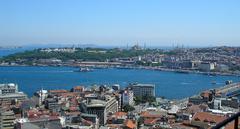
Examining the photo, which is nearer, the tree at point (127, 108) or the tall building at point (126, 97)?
the tree at point (127, 108)

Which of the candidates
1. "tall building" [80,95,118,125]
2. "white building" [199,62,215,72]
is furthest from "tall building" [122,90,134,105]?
"white building" [199,62,215,72]

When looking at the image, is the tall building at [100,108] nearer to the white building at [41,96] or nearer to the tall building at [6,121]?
the white building at [41,96]

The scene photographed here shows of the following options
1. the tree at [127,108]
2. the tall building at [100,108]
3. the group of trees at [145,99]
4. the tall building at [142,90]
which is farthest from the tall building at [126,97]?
the tall building at [142,90]

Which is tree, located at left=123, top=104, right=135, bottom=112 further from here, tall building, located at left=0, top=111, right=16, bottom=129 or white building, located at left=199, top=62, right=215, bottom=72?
white building, located at left=199, top=62, right=215, bottom=72

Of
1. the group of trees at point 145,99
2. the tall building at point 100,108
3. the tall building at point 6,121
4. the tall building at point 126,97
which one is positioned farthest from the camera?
the group of trees at point 145,99

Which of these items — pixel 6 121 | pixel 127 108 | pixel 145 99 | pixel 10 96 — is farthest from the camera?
pixel 145 99

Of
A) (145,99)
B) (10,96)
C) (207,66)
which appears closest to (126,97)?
(145,99)

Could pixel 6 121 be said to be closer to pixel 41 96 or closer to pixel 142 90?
pixel 41 96

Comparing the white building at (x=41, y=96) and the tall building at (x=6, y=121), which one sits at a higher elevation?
the tall building at (x=6, y=121)

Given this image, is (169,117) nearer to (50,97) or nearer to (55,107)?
Answer: (55,107)

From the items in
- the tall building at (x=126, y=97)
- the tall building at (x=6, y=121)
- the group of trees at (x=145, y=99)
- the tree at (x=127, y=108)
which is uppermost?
the tall building at (x=6, y=121)

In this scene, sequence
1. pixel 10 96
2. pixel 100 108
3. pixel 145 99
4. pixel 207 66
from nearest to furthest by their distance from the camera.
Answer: pixel 100 108
pixel 10 96
pixel 145 99
pixel 207 66
